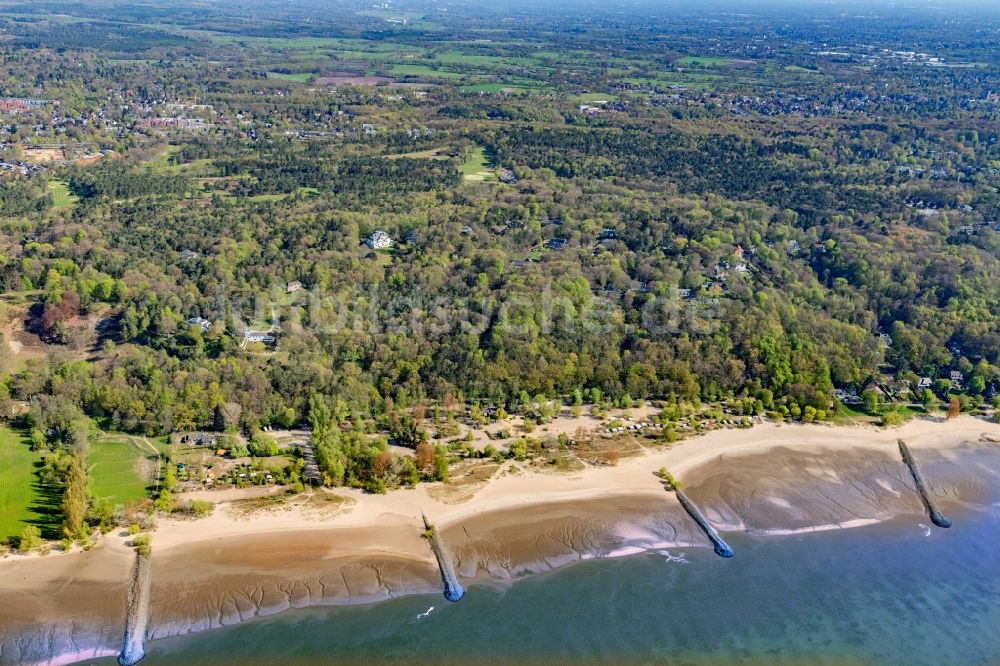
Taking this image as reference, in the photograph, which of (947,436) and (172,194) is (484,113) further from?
(947,436)

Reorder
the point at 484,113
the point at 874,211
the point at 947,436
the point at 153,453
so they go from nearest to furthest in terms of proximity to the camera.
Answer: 1. the point at 153,453
2. the point at 947,436
3. the point at 874,211
4. the point at 484,113

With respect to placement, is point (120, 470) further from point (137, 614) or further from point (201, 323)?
point (201, 323)

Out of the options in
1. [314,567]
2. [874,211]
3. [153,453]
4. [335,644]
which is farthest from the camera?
[874,211]

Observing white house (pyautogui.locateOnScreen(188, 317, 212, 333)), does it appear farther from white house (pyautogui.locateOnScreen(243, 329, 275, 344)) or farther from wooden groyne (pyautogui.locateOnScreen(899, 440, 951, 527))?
wooden groyne (pyautogui.locateOnScreen(899, 440, 951, 527))

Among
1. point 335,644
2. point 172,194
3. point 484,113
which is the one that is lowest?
point 335,644

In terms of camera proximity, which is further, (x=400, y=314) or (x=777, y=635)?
(x=400, y=314)

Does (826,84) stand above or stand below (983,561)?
above

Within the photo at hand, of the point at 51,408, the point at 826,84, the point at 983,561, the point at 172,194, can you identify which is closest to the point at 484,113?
the point at 172,194
